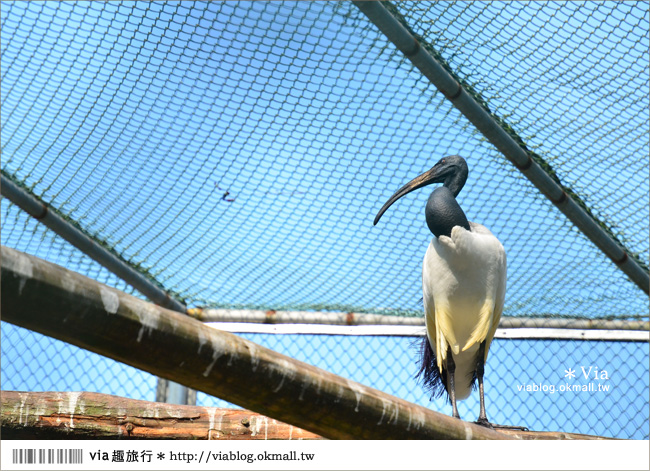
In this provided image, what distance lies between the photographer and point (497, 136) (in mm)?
2588

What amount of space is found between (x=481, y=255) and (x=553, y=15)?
880 mm

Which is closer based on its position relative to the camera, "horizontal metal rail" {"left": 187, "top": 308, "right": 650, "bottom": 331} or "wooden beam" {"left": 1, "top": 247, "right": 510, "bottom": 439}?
"wooden beam" {"left": 1, "top": 247, "right": 510, "bottom": 439}

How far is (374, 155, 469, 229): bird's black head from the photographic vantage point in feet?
10.1

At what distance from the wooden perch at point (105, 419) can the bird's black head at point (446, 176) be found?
137 cm

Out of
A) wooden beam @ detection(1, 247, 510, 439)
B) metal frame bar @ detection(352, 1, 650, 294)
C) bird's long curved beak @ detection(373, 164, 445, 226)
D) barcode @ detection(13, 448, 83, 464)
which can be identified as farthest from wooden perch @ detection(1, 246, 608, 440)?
bird's long curved beak @ detection(373, 164, 445, 226)

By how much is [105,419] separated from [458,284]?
56.4 inches

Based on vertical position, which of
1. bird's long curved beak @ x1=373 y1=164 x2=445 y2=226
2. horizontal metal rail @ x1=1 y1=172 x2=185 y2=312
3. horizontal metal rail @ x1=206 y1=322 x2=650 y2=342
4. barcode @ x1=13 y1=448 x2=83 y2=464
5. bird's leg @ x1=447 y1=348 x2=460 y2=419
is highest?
bird's long curved beak @ x1=373 y1=164 x2=445 y2=226

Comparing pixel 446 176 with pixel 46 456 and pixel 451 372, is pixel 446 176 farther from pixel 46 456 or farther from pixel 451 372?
pixel 46 456

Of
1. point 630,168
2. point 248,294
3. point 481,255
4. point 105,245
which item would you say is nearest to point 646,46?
point 630,168

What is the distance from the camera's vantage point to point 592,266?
3.19 metres

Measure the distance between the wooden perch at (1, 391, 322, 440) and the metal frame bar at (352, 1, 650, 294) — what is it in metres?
1.21

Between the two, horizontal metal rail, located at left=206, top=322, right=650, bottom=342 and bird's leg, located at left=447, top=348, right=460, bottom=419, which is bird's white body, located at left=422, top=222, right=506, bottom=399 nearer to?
bird's leg, located at left=447, top=348, right=460, bottom=419

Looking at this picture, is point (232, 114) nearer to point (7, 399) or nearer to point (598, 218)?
point (7, 399)

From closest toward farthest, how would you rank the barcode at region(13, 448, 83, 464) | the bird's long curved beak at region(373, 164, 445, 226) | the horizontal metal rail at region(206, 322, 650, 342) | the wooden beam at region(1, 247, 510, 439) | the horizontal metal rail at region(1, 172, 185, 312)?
the wooden beam at region(1, 247, 510, 439)
the barcode at region(13, 448, 83, 464)
the horizontal metal rail at region(1, 172, 185, 312)
the bird's long curved beak at region(373, 164, 445, 226)
the horizontal metal rail at region(206, 322, 650, 342)
